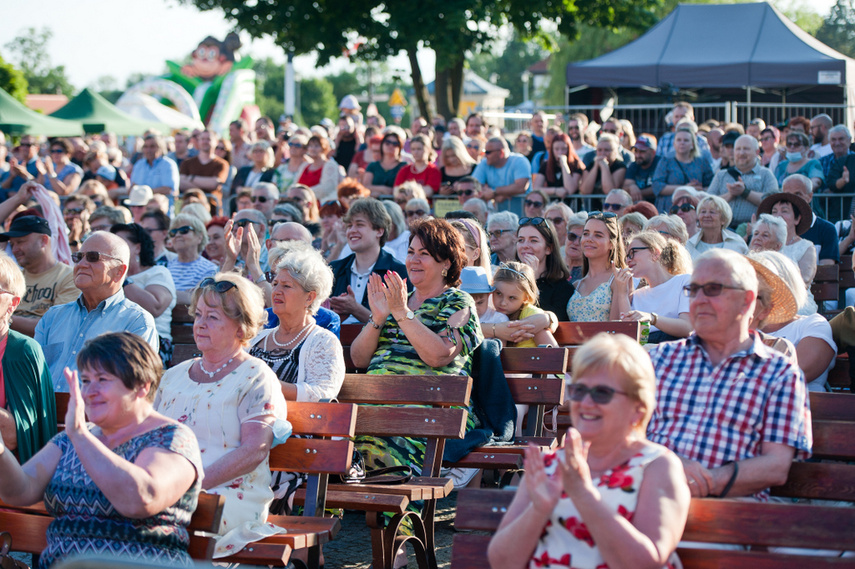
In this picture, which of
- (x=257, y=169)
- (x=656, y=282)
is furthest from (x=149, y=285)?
(x=257, y=169)

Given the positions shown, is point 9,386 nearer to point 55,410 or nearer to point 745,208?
point 55,410

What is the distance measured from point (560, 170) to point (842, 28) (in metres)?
53.9

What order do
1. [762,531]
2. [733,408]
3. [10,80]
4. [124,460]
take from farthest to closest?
[10,80] < [733,408] < [124,460] < [762,531]

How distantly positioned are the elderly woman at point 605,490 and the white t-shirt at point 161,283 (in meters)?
4.75

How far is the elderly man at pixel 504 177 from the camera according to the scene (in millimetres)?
11469

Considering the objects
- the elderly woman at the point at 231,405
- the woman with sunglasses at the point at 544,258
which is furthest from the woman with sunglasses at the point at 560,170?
the elderly woman at the point at 231,405

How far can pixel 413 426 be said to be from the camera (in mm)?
4785

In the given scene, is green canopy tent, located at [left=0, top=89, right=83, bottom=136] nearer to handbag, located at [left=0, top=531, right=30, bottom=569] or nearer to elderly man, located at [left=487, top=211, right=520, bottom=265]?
elderly man, located at [left=487, top=211, right=520, bottom=265]

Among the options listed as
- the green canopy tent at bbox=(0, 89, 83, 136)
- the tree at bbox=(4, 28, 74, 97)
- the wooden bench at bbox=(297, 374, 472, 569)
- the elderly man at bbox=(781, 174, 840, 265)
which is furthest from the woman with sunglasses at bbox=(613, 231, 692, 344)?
the tree at bbox=(4, 28, 74, 97)

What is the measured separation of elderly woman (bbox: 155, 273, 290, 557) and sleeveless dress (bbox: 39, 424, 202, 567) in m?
0.47

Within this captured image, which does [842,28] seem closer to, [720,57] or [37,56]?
[720,57]

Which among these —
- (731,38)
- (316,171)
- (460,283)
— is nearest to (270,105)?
(731,38)

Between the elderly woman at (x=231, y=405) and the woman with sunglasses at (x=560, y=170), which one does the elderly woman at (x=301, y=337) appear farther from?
the woman with sunglasses at (x=560, y=170)

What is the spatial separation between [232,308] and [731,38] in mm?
18922
